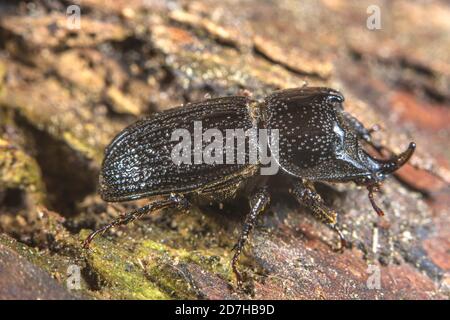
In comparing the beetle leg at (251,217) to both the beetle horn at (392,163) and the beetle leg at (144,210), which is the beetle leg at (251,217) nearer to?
the beetle leg at (144,210)

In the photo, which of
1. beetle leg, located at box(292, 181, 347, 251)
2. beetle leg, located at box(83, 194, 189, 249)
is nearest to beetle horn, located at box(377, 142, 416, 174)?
beetle leg, located at box(292, 181, 347, 251)

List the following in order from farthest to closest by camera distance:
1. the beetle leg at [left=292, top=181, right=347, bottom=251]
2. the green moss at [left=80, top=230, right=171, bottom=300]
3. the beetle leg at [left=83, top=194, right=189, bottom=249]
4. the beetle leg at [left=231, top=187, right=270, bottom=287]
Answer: the beetle leg at [left=292, top=181, right=347, bottom=251], the beetle leg at [left=83, top=194, right=189, bottom=249], the beetle leg at [left=231, top=187, right=270, bottom=287], the green moss at [left=80, top=230, right=171, bottom=300]

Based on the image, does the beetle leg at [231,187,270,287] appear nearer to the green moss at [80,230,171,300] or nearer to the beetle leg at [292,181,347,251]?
the beetle leg at [292,181,347,251]

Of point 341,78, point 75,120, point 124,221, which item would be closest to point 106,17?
point 75,120

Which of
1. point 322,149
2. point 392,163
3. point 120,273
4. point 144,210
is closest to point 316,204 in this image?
point 322,149

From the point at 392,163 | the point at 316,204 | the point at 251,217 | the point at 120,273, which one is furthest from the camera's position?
the point at 392,163

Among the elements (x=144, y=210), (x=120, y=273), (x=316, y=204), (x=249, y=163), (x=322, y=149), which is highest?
(x=322, y=149)

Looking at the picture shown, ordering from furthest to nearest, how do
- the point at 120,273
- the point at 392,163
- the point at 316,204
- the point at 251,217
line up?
1. the point at 392,163
2. the point at 316,204
3. the point at 251,217
4. the point at 120,273

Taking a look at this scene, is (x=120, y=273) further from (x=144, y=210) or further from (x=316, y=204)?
(x=316, y=204)
